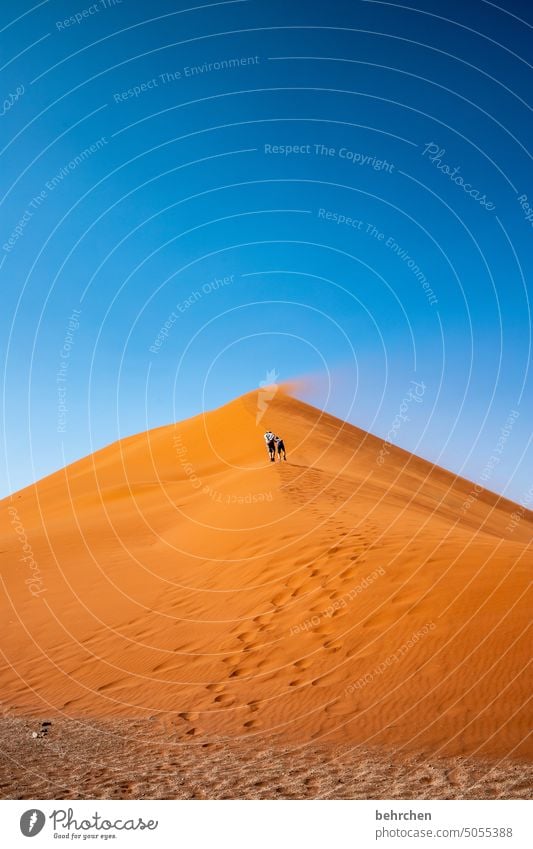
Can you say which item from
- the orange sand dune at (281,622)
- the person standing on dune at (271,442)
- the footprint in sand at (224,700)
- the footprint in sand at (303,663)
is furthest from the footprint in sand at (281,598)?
the person standing on dune at (271,442)

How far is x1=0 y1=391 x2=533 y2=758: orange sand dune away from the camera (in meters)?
8.08

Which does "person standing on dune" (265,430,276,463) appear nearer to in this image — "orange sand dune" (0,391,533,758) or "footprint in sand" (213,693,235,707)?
"orange sand dune" (0,391,533,758)

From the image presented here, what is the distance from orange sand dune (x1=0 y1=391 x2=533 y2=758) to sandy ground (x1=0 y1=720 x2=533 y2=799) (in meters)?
0.46

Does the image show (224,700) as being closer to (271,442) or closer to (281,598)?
(281,598)

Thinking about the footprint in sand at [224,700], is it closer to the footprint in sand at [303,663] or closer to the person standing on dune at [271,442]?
the footprint in sand at [303,663]

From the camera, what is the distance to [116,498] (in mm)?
29969

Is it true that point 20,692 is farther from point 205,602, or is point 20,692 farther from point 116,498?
point 116,498

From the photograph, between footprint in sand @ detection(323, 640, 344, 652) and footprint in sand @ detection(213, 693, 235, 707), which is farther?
footprint in sand @ detection(323, 640, 344, 652)

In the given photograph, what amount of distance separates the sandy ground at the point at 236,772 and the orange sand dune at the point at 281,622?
0.46 metres

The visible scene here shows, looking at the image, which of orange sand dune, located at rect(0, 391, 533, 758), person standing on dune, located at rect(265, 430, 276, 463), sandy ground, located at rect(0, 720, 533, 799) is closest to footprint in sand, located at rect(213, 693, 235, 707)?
orange sand dune, located at rect(0, 391, 533, 758)

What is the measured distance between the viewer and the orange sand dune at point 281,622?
8.08 meters

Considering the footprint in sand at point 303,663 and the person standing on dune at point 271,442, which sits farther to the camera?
the person standing on dune at point 271,442
